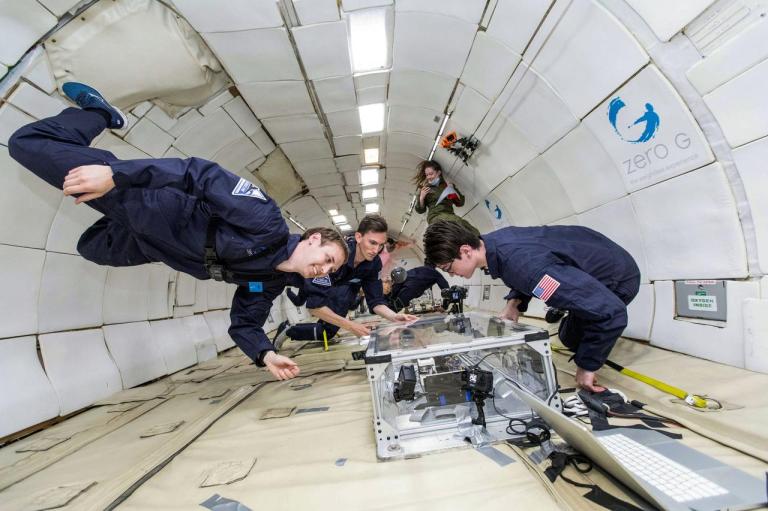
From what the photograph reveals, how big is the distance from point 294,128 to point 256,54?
1.61 meters

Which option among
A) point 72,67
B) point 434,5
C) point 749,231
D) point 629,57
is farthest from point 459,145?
point 72,67

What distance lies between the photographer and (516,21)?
9.25 ft

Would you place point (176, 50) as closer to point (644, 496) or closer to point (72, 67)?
point (72, 67)

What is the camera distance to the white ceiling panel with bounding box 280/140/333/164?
557 centimetres

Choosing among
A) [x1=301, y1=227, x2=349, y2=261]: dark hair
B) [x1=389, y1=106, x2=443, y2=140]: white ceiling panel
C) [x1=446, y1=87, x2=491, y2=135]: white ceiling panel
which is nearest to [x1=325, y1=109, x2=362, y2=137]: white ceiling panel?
[x1=389, y1=106, x2=443, y2=140]: white ceiling panel

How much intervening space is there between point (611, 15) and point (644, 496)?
2.79 meters

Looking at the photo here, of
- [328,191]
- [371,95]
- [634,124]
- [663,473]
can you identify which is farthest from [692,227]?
[328,191]

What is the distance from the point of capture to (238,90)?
397 centimetres

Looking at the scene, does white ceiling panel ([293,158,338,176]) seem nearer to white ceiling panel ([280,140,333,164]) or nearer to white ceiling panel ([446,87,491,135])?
white ceiling panel ([280,140,333,164])

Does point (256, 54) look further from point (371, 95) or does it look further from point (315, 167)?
point (315, 167)

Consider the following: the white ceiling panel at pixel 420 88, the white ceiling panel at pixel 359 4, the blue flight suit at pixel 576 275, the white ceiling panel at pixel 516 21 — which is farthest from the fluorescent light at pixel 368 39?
the blue flight suit at pixel 576 275

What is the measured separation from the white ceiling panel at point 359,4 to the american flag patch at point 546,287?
2.83 m

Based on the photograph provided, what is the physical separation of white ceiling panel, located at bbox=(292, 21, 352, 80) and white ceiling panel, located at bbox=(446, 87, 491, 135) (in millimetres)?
1484

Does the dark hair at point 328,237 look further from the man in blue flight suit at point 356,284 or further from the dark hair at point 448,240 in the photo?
the man in blue flight suit at point 356,284
